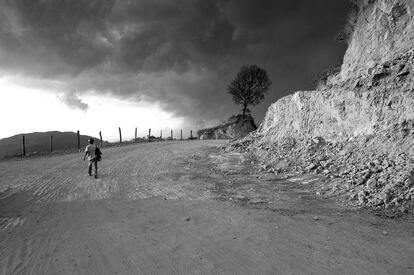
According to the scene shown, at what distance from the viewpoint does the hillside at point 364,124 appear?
9891mm

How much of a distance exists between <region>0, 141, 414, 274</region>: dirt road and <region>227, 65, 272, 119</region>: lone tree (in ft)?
131

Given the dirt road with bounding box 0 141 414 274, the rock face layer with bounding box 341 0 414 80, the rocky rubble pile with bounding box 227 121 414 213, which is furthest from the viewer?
the rock face layer with bounding box 341 0 414 80

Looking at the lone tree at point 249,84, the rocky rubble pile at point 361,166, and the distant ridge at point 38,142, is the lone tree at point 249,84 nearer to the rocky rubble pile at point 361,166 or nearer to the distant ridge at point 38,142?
the rocky rubble pile at point 361,166

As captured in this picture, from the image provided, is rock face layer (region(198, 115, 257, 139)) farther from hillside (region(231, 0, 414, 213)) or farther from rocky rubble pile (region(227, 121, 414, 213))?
rocky rubble pile (region(227, 121, 414, 213))

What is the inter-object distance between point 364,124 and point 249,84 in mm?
39671

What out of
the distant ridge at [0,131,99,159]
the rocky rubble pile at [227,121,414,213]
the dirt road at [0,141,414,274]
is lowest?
the dirt road at [0,141,414,274]

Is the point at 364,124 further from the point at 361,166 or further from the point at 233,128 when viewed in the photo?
the point at 233,128

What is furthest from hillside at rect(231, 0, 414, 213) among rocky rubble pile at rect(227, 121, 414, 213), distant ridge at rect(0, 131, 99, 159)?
distant ridge at rect(0, 131, 99, 159)

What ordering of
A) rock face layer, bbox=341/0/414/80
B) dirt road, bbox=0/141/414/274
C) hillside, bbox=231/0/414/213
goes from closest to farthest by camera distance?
1. dirt road, bbox=0/141/414/274
2. hillside, bbox=231/0/414/213
3. rock face layer, bbox=341/0/414/80

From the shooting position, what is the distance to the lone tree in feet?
170

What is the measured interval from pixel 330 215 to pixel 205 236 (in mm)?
3822

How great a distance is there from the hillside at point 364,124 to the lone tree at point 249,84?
30.6 m

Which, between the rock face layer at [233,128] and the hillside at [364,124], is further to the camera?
the rock face layer at [233,128]

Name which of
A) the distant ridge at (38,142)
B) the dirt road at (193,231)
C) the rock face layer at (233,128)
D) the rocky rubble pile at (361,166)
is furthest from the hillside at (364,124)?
the distant ridge at (38,142)
